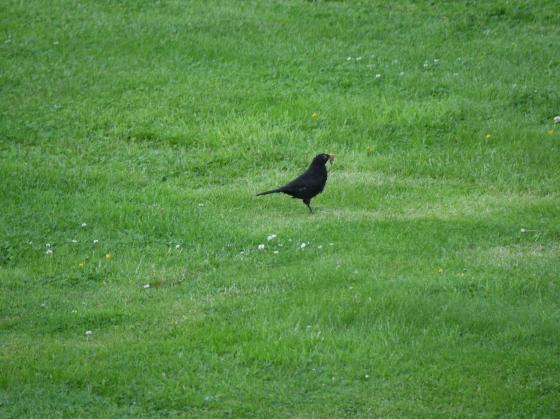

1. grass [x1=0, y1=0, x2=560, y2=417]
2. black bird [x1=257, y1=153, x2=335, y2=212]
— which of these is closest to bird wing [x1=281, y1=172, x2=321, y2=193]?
black bird [x1=257, y1=153, x2=335, y2=212]

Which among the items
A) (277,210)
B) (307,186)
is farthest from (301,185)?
(277,210)

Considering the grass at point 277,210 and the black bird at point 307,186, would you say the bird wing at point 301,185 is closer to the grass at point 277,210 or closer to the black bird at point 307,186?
the black bird at point 307,186

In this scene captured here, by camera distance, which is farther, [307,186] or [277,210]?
[277,210]

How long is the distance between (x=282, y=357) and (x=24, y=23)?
12.4 m

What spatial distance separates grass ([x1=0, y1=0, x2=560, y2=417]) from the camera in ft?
23.2

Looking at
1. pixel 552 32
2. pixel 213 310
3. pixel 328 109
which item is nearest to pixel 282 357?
pixel 213 310

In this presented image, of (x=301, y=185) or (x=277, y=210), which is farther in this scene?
(x=277, y=210)

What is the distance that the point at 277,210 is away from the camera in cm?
1148

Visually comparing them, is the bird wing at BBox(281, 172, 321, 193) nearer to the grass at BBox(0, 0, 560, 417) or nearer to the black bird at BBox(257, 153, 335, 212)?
the black bird at BBox(257, 153, 335, 212)

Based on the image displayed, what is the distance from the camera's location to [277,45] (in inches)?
655

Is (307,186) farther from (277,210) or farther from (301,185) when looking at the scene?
(277,210)

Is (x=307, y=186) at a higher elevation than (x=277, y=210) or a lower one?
higher

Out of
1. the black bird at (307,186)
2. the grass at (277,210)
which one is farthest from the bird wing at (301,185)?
the grass at (277,210)

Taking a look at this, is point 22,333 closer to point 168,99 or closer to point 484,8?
point 168,99
